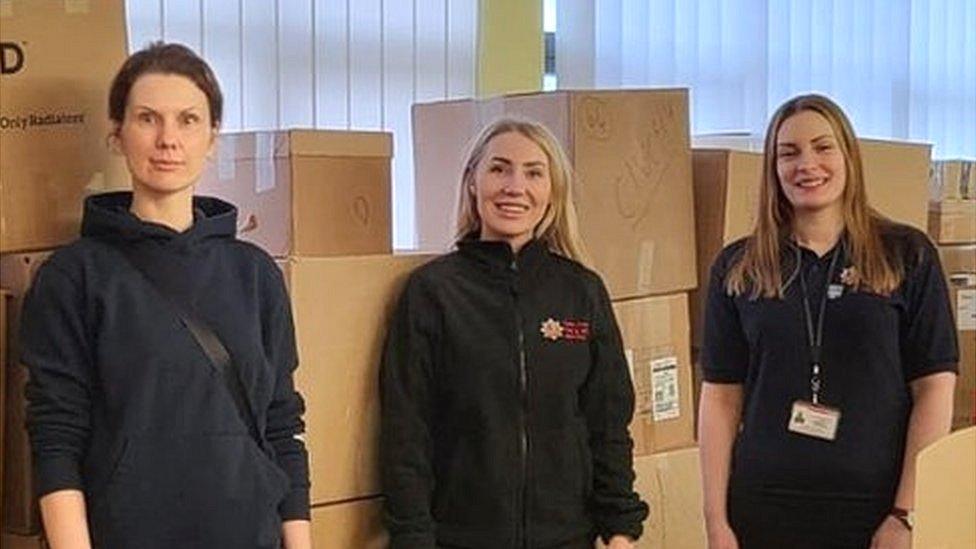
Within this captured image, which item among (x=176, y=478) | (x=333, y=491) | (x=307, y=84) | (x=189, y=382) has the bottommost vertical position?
(x=333, y=491)

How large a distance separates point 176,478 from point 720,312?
3.53ft

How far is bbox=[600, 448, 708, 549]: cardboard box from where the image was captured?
2609mm

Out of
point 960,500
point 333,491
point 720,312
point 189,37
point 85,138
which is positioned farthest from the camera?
point 189,37

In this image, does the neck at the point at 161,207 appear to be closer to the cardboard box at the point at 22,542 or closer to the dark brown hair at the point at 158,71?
the dark brown hair at the point at 158,71

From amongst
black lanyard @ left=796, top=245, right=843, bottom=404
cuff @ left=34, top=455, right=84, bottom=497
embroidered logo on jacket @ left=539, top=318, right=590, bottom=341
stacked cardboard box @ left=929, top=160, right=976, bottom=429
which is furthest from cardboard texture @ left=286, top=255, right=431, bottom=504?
stacked cardboard box @ left=929, top=160, right=976, bottom=429

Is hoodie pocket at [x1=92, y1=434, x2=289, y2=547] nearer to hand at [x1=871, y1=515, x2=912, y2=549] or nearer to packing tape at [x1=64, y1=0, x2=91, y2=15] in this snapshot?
packing tape at [x1=64, y1=0, x2=91, y2=15]

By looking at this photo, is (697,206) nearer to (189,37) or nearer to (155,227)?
(189,37)

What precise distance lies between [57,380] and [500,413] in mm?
719

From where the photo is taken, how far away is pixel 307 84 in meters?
2.99

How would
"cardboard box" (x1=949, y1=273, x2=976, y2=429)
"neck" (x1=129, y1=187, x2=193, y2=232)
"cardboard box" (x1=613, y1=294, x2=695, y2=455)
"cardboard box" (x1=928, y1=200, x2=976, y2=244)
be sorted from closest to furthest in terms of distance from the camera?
"neck" (x1=129, y1=187, x2=193, y2=232) < "cardboard box" (x1=613, y1=294, x2=695, y2=455) < "cardboard box" (x1=949, y1=273, x2=976, y2=429) < "cardboard box" (x1=928, y1=200, x2=976, y2=244)

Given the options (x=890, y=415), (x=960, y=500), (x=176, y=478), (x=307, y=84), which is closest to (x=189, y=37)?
(x=307, y=84)

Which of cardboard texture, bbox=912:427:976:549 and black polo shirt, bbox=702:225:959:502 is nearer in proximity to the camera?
cardboard texture, bbox=912:427:976:549

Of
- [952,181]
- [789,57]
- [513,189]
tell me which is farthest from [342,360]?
[789,57]

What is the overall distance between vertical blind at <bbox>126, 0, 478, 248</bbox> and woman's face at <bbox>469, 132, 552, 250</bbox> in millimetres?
730
